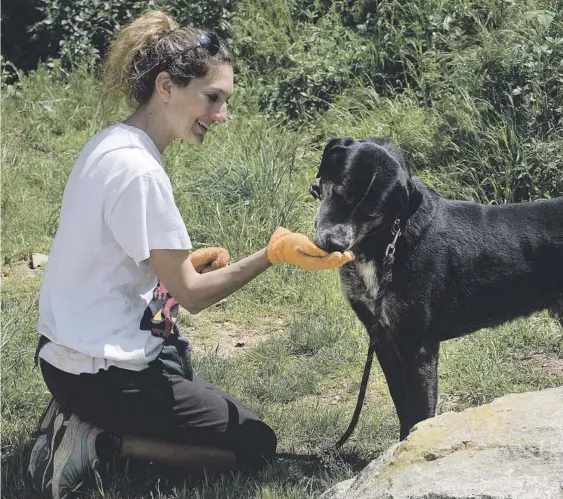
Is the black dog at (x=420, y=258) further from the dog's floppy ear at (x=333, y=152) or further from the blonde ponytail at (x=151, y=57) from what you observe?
the blonde ponytail at (x=151, y=57)

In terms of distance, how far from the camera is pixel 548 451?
1.98 metres

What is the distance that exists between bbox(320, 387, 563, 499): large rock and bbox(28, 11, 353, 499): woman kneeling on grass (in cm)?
80

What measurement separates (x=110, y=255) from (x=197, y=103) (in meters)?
0.57

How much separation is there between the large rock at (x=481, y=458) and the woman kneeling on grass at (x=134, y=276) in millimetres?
798

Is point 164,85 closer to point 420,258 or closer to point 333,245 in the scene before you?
point 333,245

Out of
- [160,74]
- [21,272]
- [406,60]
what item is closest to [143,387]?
[160,74]

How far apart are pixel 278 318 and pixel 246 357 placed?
0.52 metres

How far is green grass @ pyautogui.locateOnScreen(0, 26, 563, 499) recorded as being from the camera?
330 cm

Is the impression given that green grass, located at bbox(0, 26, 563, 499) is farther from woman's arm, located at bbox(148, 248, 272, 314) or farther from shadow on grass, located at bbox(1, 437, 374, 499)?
woman's arm, located at bbox(148, 248, 272, 314)

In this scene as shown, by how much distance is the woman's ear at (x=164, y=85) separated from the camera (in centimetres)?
287

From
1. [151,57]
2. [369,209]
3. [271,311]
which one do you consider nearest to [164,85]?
[151,57]

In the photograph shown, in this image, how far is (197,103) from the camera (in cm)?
289

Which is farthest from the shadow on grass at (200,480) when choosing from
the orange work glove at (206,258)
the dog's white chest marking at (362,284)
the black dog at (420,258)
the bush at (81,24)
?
the bush at (81,24)

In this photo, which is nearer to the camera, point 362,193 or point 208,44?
point 208,44
